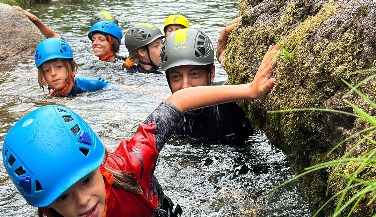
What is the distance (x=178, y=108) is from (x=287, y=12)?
1.11m

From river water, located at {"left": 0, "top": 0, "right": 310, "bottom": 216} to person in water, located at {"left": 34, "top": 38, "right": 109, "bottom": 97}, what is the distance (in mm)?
189

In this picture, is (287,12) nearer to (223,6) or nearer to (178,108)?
(178,108)

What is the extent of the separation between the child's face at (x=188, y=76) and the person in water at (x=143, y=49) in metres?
4.69

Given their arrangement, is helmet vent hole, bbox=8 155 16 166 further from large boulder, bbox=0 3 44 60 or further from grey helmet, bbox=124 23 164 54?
large boulder, bbox=0 3 44 60

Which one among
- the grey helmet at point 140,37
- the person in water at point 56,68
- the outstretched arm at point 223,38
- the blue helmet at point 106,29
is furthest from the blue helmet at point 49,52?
the outstretched arm at point 223,38

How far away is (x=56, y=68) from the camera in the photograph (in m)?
7.98

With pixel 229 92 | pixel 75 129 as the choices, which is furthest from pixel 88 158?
pixel 229 92

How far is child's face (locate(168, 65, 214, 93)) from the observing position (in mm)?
5188

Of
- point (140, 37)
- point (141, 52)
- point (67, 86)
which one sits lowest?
point (141, 52)

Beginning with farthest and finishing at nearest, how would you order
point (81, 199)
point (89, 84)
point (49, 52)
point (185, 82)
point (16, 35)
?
1. point (16, 35)
2. point (89, 84)
3. point (49, 52)
4. point (185, 82)
5. point (81, 199)

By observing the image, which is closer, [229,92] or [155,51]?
[229,92]

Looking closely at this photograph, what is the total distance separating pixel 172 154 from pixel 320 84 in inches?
107

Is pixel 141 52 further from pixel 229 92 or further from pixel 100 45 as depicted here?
pixel 229 92

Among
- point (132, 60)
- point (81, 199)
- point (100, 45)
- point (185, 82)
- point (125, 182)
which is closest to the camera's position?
point (81, 199)
